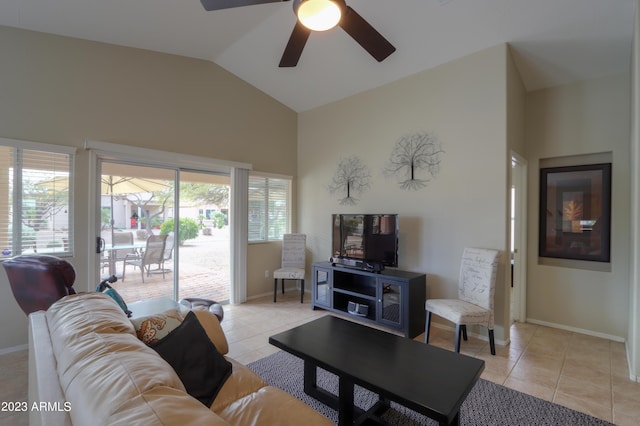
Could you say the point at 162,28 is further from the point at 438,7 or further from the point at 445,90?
the point at 445,90

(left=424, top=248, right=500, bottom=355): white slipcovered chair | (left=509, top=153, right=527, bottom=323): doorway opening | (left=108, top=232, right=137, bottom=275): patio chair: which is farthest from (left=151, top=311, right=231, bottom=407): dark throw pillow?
(left=509, top=153, right=527, bottom=323): doorway opening

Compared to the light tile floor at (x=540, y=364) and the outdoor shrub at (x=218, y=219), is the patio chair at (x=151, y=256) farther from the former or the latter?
the light tile floor at (x=540, y=364)

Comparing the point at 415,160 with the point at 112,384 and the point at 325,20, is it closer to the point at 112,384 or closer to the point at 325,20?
the point at 325,20

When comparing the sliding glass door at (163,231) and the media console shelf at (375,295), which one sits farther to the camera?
the sliding glass door at (163,231)

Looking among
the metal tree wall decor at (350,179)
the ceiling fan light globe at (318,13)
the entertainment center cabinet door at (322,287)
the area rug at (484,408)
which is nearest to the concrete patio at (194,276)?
the entertainment center cabinet door at (322,287)

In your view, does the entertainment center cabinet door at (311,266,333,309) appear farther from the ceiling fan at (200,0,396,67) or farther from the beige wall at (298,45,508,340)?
the ceiling fan at (200,0,396,67)

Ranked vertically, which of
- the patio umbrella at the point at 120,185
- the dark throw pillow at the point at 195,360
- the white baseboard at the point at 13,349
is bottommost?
the white baseboard at the point at 13,349

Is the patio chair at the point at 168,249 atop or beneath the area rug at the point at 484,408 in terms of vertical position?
atop

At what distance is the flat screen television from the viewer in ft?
11.9

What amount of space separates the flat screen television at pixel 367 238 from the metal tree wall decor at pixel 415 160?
1.94 ft

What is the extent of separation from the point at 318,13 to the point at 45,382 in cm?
212

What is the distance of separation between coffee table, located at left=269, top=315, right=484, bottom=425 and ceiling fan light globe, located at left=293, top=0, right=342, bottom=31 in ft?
6.83

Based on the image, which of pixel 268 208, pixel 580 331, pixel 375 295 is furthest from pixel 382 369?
pixel 268 208

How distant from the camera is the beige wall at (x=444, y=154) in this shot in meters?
3.15
